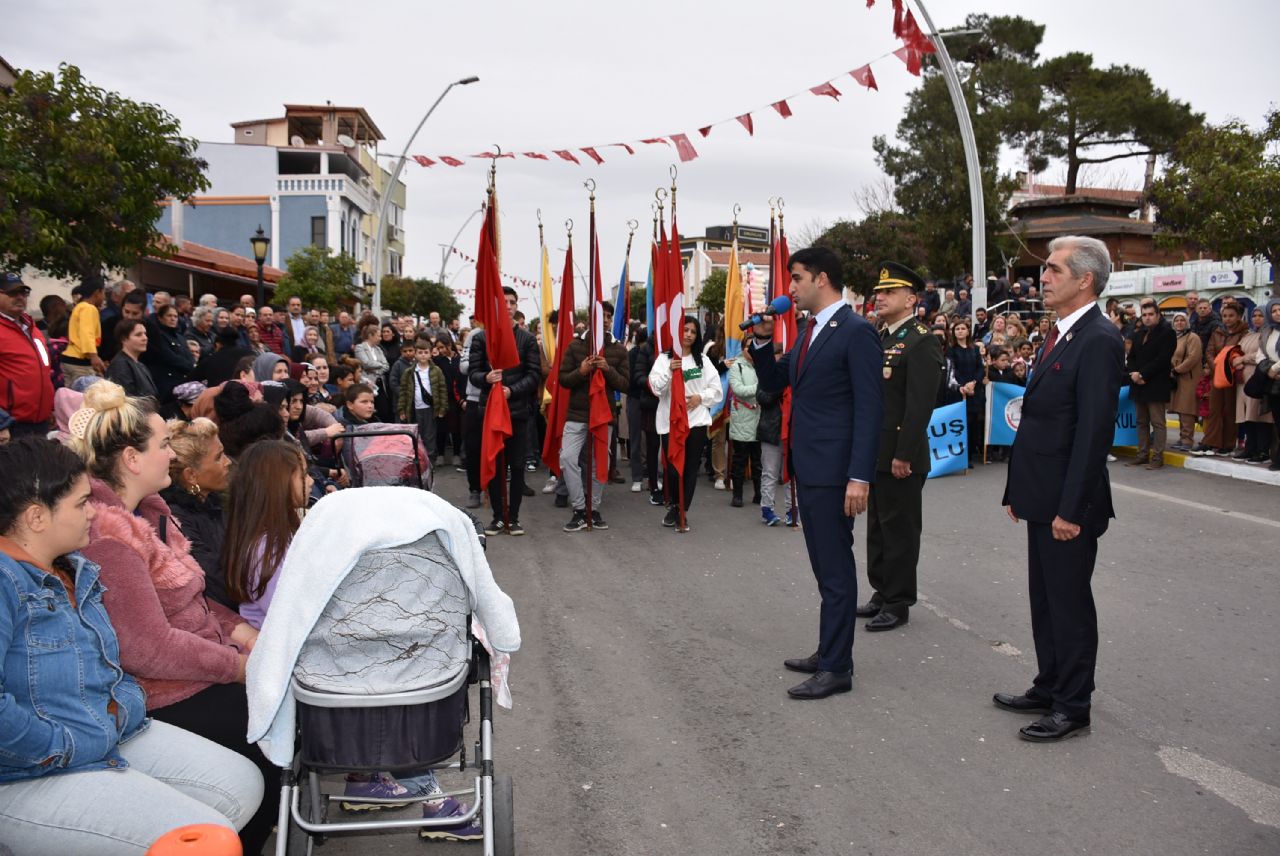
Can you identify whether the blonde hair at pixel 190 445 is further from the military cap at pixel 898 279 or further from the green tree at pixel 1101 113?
the green tree at pixel 1101 113

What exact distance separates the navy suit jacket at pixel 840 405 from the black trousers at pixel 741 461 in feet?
17.5

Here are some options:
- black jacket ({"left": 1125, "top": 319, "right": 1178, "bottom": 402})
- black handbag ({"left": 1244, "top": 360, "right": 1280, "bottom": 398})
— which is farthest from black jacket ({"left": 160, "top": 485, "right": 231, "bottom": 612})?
black jacket ({"left": 1125, "top": 319, "right": 1178, "bottom": 402})

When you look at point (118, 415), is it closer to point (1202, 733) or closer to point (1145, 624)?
point (1202, 733)

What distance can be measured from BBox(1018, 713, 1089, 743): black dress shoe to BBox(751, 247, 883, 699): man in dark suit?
3.18 feet

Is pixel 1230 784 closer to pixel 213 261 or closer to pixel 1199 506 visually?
pixel 1199 506

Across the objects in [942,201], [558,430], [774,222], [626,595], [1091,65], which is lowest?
[626,595]

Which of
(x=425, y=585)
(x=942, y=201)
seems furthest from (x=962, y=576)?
(x=942, y=201)

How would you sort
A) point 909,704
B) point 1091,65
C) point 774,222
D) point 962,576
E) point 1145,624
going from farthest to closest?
1. point 1091,65
2. point 774,222
3. point 962,576
4. point 1145,624
5. point 909,704

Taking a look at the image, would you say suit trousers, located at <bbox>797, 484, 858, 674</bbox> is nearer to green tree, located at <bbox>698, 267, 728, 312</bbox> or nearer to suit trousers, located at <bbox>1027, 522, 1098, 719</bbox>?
suit trousers, located at <bbox>1027, 522, 1098, 719</bbox>

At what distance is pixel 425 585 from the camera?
3.29 m

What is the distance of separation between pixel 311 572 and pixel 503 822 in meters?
1.08

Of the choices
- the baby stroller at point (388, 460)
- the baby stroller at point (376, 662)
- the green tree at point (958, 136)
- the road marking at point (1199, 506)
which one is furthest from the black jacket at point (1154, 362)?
the green tree at point (958, 136)

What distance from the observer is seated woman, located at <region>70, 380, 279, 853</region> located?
10.7 feet

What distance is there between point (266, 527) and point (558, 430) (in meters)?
6.67
